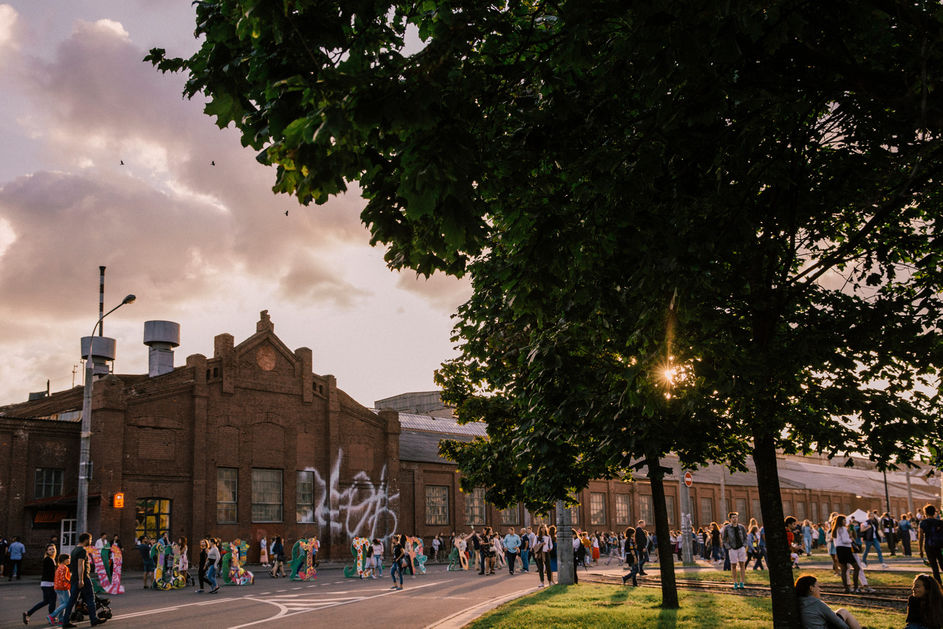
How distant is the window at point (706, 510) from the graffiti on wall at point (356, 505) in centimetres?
3340

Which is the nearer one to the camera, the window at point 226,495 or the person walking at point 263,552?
the person walking at point 263,552

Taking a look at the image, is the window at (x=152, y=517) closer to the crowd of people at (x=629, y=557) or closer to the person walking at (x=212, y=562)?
the crowd of people at (x=629, y=557)

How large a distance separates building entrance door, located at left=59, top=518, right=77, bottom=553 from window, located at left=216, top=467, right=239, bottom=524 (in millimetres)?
5987

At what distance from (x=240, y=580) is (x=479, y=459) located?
13321mm

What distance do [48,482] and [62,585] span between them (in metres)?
21.2

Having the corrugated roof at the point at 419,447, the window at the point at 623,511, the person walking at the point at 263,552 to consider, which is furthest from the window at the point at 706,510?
the person walking at the point at 263,552

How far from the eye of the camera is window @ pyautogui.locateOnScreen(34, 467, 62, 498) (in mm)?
32750

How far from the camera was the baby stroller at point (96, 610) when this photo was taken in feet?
49.0

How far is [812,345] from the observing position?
9609 mm

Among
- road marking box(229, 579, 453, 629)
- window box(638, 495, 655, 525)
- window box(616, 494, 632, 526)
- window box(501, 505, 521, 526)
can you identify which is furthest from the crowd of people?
window box(638, 495, 655, 525)

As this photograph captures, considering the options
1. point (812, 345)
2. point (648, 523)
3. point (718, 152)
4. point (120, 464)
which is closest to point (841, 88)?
point (718, 152)

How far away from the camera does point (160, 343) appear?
45.7 m

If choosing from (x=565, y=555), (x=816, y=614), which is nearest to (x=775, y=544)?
(x=816, y=614)

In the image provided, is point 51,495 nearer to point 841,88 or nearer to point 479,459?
point 479,459
